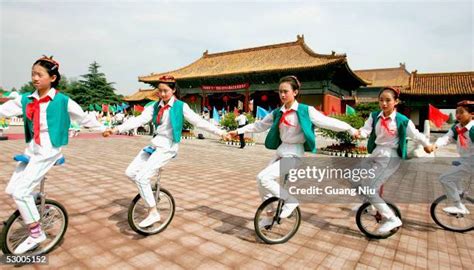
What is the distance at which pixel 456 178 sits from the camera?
375 centimetres

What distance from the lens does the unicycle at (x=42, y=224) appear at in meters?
2.62

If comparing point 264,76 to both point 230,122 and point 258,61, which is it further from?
point 230,122

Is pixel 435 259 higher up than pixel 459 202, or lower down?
lower down

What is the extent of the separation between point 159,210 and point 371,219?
283 cm

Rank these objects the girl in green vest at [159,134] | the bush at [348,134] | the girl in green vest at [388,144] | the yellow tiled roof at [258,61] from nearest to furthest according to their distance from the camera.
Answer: the girl in green vest at [159,134] < the girl in green vest at [388,144] < the bush at [348,134] < the yellow tiled roof at [258,61]

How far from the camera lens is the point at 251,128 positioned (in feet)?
12.1

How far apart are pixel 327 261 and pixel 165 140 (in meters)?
2.22

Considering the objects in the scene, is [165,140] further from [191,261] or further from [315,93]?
[315,93]

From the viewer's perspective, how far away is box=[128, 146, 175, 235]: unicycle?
329 cm

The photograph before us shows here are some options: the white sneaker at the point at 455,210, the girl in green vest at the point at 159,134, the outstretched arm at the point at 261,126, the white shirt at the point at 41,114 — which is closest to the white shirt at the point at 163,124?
the girl in green vest at the point at 159,134

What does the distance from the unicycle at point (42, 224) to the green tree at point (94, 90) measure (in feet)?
162

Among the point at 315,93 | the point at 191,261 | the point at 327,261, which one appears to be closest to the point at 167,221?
the point at 191,261

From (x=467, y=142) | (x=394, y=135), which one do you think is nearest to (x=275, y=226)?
(x=394, y=135)

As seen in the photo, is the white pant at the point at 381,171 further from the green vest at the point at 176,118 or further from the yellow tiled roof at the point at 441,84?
the yellow tiled roof at the point at 441,84
